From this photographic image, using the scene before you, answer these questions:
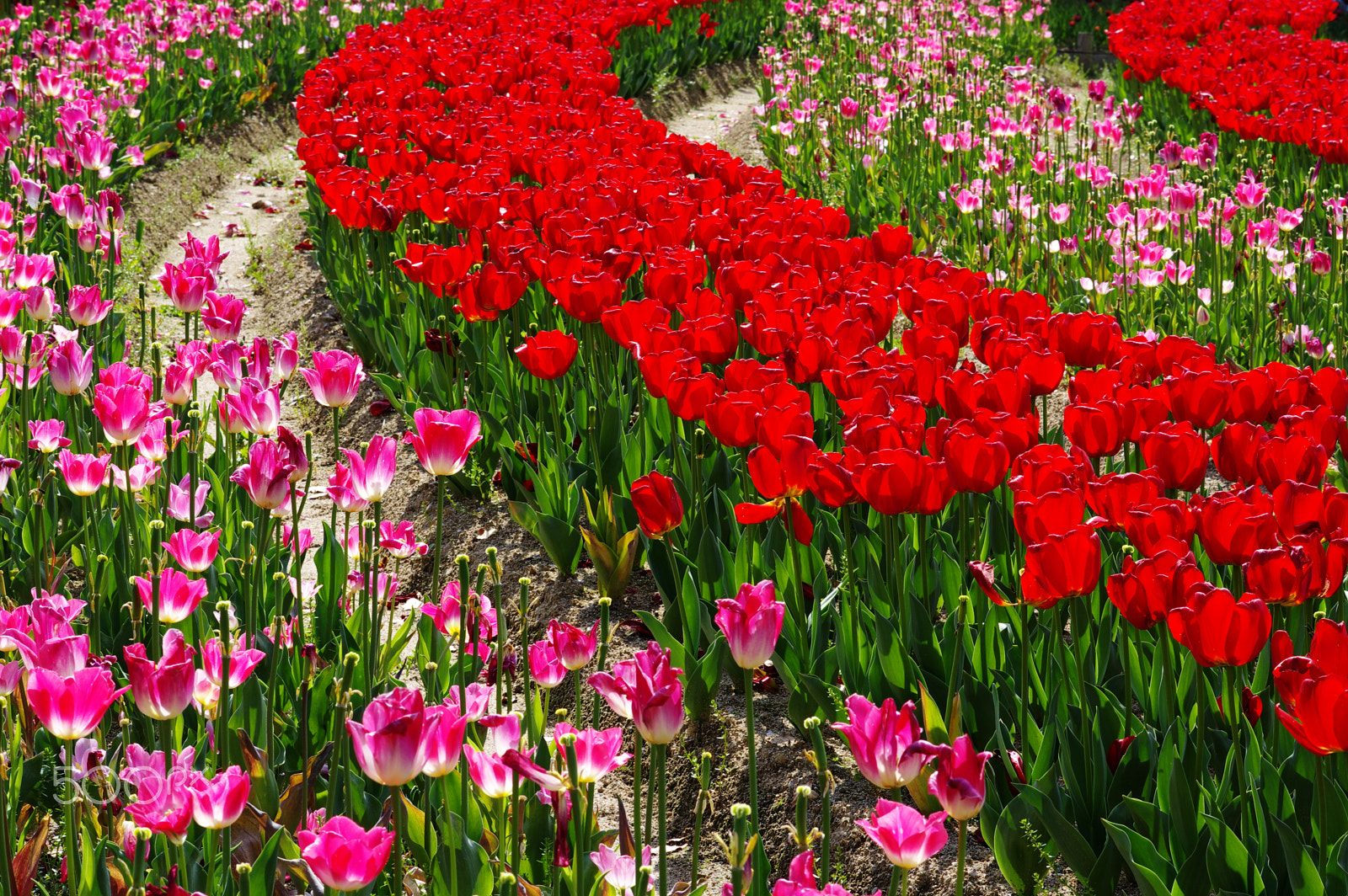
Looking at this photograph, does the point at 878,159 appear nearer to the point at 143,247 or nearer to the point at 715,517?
the point at 143,247

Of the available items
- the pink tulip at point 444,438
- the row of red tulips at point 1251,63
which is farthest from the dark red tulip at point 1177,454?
the row of red tulips at point 1251,63

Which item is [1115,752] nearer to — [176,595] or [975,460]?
[975,460]

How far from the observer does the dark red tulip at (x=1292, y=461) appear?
2297mm

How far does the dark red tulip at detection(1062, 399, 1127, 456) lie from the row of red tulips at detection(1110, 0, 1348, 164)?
203 inches

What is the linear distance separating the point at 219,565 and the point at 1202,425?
229 cm

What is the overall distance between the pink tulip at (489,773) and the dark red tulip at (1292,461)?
1.56m

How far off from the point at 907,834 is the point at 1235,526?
1014 mm

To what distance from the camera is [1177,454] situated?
238cm

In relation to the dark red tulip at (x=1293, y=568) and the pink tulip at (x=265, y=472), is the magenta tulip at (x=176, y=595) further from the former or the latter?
the dark red tulip at (x=1293, y=568)

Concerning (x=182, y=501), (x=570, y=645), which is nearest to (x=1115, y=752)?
(x=570, y=645)

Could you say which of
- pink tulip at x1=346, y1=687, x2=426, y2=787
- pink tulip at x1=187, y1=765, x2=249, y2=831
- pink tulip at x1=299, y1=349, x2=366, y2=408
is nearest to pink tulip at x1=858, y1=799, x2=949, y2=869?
pink tulip at x1=346, y1=687, x2=426, y2=787

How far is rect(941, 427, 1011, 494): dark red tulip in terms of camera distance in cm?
228

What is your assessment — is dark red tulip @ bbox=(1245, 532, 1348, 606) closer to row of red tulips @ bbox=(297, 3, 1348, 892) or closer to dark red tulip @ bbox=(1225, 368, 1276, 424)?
row of red tulips @ bbox=(297, 3, 1348, 892)

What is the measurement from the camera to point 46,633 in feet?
5.82
